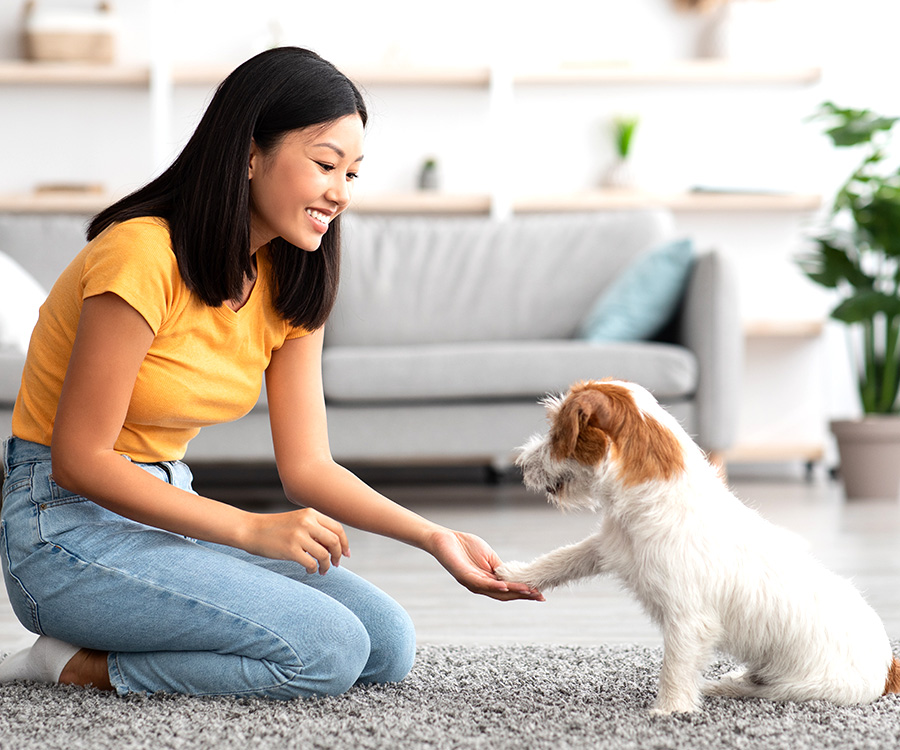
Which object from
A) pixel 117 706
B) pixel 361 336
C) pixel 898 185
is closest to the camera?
pixel 117 706

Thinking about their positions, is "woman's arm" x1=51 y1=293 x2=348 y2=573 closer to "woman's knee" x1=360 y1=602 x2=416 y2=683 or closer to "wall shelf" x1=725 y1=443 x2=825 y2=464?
"woman's knee" x1=360 y1=602 x2=416 y2=683

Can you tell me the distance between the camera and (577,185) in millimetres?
4719

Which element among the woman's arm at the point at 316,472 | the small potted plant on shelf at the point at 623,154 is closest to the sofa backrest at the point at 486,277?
the small potted plant on shelf at the point at 623,154

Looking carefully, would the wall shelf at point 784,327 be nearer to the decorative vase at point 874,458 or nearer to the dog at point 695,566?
the decorative vase at point 874,458

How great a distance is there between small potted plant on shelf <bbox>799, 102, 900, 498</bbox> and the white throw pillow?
2.75 m

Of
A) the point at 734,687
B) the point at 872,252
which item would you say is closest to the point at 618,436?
the point at 734,687

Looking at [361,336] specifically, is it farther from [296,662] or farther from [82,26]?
[296,662]

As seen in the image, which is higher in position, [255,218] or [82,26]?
[82,26]

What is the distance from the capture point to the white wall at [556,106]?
4.55 metres

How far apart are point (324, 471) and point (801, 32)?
3909mm

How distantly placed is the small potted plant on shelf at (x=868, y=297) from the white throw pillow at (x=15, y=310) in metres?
2.75

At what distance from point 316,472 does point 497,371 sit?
1.69 metres

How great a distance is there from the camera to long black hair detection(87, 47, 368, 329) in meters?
1.29

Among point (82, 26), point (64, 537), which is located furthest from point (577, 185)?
point (64, 537)
